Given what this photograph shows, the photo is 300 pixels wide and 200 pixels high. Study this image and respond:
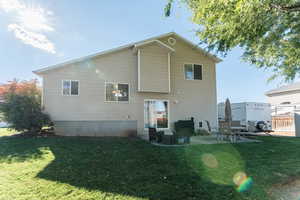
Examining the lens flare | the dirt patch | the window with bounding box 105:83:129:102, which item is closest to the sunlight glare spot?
the lens flare

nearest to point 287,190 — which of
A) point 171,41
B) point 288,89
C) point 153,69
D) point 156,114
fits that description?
point 156,114

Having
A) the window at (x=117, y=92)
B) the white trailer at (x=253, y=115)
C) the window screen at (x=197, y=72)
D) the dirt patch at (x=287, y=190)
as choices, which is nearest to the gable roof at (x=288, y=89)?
the white trailer at (x=253, y=115)

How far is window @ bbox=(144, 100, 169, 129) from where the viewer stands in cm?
1188

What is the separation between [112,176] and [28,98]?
28.1 ft

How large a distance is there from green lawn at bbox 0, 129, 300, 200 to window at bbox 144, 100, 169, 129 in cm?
531

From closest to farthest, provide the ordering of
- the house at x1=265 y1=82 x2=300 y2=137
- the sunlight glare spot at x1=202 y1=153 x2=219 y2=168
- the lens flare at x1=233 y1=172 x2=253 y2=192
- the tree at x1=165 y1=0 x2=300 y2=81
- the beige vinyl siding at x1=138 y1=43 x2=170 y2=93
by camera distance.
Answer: the lens flare at x1=233 y1=172 x2=253 y2=192, the tree at x1=165 y1=0 x2=300 y2=81, the sunlight glare spot at x1=202 y1=153 x2=219 y2=168, the beige vinyl siding at x1=138 y1=43 x2=170 y2=93, the house at x1=265 y1=82 x2=300 y2=137

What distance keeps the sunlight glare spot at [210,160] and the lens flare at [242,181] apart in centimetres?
79

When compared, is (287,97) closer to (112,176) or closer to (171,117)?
(171,117)

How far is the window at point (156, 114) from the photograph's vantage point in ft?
39.0

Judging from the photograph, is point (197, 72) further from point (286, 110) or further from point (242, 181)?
point (242, 181)

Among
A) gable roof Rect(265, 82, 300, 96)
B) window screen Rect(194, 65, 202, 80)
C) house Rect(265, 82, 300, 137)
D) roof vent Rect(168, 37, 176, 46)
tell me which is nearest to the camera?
house Rect(265, 82, 300, 137)

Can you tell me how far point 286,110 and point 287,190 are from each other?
14.2 m

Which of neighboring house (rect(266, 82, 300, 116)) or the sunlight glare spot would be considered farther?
neighboring house (rect(266, 82, 300, 116))

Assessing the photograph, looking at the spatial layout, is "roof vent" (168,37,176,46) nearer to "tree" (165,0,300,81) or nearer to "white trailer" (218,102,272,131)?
"tree" (165,0,300,81)
